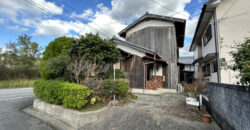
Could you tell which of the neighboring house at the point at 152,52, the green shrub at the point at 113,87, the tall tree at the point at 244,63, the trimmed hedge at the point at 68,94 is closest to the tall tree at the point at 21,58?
the trimmed hedge at the point at 68,94

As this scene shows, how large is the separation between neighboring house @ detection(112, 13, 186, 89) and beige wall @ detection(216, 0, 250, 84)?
318 centimetres

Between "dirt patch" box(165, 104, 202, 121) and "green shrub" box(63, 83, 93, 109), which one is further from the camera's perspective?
"dirt patch" box(165, 104, 202, 121)

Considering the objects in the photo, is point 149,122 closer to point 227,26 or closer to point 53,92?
point 53,92

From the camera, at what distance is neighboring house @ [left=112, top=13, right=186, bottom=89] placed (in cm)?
827

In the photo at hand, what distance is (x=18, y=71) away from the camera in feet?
47.0

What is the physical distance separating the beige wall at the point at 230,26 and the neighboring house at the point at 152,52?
3182 millimetres

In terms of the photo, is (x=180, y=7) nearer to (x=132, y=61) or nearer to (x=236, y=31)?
(x=236, y=31)

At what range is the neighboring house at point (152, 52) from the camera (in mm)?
8273

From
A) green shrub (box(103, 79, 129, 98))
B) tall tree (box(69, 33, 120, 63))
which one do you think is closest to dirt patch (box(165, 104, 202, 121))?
green shrub (box(103, 79, 129, 98))

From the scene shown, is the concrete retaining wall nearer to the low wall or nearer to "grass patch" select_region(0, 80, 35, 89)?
the low wall

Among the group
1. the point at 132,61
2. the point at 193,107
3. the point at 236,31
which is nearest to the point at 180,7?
the point at 236,31

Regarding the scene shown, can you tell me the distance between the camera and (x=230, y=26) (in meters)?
6.71

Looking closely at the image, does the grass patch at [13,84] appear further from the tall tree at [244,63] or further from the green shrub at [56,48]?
the tall tree at [244,63]

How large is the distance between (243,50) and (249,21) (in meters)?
7.21
